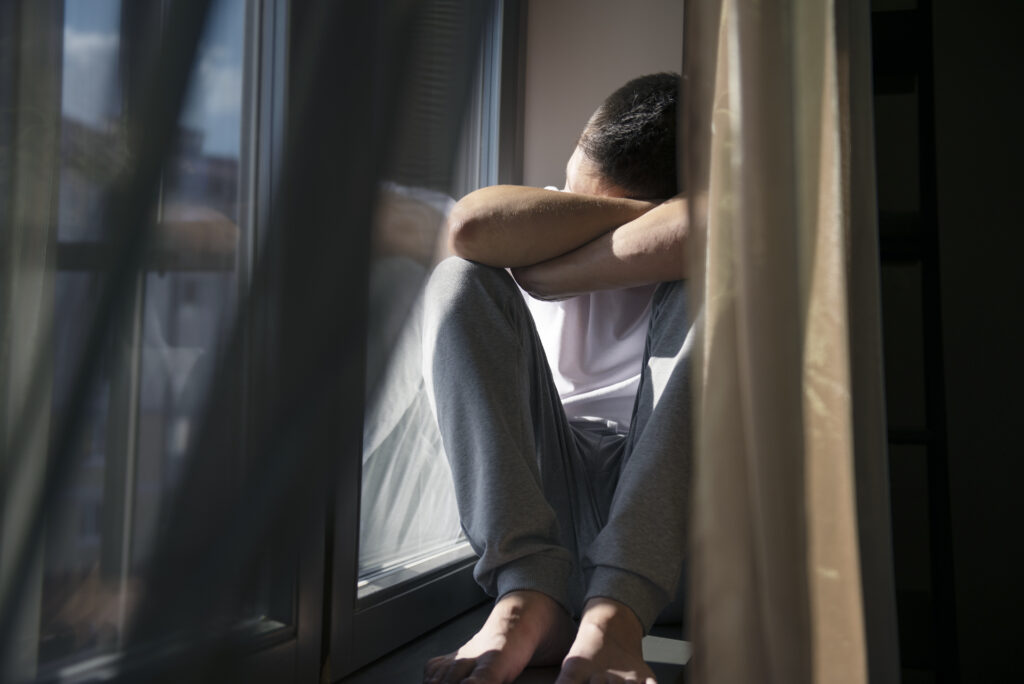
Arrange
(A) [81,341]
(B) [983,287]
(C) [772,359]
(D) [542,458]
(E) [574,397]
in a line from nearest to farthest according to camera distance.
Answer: (A) [81,341]
(C) [772,359]
(B) [983,287]
(D) [542,458]
(E) [574,397]

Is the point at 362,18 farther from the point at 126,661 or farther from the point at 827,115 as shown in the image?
the point at 827,115

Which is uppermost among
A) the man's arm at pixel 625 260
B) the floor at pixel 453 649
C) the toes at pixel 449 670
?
the man's arm at pixel 625 260

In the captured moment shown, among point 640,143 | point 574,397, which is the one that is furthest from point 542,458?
point 640,143

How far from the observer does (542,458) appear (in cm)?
117

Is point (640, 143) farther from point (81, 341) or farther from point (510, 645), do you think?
point (81, 341)

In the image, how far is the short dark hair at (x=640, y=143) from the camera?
129 centimetres

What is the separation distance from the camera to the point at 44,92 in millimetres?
294

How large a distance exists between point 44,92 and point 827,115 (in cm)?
62

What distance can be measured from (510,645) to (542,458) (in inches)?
13.9

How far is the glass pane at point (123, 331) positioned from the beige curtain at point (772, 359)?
41 cm

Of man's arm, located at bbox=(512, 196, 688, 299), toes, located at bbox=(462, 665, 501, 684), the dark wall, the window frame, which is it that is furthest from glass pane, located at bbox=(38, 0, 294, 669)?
the dark wall

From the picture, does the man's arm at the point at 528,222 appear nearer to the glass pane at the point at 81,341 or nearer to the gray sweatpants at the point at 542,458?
the gray sweatpants at the point at 542,458

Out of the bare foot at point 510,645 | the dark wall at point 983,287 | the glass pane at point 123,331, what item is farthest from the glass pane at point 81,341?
the dark wall at point 983,287

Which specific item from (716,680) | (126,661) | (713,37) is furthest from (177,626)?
(713,37)
